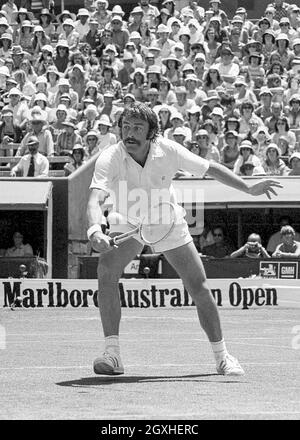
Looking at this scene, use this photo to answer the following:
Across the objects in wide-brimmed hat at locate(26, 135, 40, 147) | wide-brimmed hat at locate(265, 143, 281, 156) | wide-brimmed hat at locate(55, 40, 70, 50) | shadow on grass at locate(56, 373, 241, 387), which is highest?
wide-brimmed hat at locate(55, 40, 70, 50)

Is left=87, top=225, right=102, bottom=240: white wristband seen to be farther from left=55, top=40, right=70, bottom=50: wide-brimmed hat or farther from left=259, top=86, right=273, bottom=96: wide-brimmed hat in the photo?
left=55, top=40, right=70, bottom=50: wide-brimmed hat

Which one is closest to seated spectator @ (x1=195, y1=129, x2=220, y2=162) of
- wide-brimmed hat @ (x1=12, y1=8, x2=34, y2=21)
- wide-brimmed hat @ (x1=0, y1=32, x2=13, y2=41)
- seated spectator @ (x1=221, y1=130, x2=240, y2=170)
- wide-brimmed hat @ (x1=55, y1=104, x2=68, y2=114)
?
seated spectator @ (x1=221, y1=130, x2=240, y2=170)

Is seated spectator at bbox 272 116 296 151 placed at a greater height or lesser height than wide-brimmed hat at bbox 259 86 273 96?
lesser

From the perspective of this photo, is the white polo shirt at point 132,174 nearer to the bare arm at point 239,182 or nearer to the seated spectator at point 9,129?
the bare arm at point 239,182

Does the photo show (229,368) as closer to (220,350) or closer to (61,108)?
(220,350)

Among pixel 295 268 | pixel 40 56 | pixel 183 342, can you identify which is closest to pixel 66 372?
pixel 183 342

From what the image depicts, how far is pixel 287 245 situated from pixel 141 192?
36.6 feet

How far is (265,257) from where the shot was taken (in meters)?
19.4

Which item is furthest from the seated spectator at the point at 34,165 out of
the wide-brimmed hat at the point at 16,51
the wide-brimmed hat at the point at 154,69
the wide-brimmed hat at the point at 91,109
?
the wide-brimmed hat at the point at 16,51

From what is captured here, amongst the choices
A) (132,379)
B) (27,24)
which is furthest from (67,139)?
(132,379)

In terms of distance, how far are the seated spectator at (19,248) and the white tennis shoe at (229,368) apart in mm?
12499

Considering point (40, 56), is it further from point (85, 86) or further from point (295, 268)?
point (295, 268)

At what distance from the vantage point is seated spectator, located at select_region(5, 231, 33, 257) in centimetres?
2141

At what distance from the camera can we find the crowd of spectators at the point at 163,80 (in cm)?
2223
